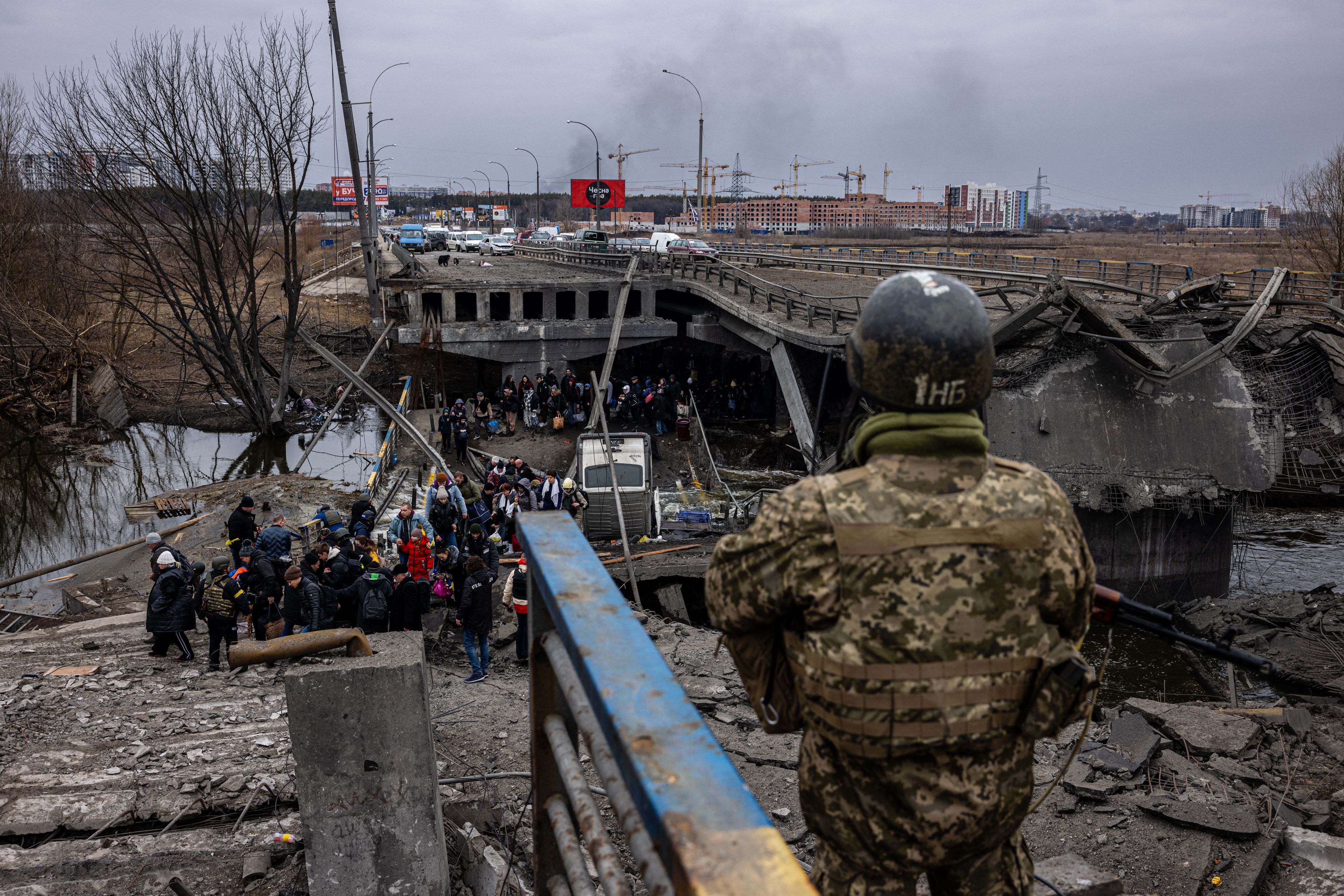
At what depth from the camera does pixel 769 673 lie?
2191 millimetres

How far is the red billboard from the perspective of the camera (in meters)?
61.0

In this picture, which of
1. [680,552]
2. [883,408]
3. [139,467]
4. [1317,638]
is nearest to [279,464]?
[139,467]

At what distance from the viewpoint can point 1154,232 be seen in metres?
153

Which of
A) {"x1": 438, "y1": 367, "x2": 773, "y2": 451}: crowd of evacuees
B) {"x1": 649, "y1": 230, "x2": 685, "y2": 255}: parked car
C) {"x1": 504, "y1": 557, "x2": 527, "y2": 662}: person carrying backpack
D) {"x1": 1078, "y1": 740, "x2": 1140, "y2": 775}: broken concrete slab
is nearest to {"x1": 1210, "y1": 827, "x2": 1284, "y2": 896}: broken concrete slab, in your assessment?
{"x1": 1078, "y1": 740, "x2": 1140, "y2": 775}: broken concrete slab

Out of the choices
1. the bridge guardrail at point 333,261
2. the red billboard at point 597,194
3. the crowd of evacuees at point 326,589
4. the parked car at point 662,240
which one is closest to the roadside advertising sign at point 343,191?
the bridge guardrail at point 333,261

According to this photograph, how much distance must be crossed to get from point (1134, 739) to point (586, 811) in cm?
837

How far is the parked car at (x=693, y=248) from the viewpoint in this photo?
4325cm

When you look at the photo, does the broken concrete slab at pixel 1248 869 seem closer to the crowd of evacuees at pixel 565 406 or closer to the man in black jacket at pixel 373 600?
the man in black jacket at pixel 373 600

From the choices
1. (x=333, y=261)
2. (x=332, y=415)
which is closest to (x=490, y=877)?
(x=332, y=415)

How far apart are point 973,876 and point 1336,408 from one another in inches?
845

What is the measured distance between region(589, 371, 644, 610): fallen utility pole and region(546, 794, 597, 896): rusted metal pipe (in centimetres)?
1216

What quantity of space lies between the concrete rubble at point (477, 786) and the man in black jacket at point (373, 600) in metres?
0.94

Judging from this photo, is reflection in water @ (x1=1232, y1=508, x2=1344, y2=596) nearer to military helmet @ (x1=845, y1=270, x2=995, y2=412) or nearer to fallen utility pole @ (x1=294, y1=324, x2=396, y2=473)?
military helmet @ (x1=845, y1=270, x2=995, y2=412)

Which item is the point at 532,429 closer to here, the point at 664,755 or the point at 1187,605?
the point at 1187,605
